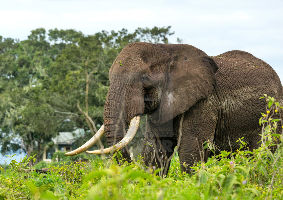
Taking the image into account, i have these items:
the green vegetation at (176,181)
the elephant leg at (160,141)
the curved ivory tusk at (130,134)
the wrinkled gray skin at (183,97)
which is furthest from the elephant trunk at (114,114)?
the elephant leg at (160,141)

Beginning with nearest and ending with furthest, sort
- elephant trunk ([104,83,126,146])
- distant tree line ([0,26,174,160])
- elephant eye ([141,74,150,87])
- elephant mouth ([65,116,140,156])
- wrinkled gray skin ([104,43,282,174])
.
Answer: elephant mouth ([65,116,140,156]) < elephant trunk ([104,83,126,146]) < wrinkled gray skin ([104,43,282,174]) < elephant eye ([141,74,150,87]) < distant tree line ([0,26,174,160])

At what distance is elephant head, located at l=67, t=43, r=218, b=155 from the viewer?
7051 millimetres

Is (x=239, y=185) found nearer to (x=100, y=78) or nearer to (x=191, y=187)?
(x=191, y=187)

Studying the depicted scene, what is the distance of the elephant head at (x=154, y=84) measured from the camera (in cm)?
705

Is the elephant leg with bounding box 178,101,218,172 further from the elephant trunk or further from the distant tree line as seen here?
the distant tree line

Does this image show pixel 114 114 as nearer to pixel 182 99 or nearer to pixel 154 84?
pixel 154 84

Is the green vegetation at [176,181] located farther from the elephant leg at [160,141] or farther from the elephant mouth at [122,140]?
the elephant leg at [160,141]

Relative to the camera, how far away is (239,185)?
4012 mm

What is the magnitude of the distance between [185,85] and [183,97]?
211 mm

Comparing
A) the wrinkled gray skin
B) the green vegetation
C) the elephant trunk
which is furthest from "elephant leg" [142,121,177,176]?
the green vegetation

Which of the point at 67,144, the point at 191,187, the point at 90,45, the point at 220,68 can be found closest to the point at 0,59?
the point at 67,144

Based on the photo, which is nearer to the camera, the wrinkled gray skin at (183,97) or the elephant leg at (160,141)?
the wrinkled gray skin at (183,97)

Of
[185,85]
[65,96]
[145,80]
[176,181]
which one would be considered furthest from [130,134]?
[65,96]

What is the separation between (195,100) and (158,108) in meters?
0.58
